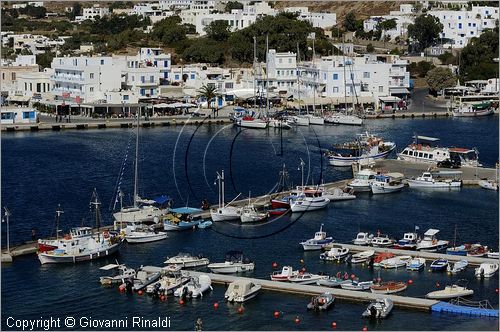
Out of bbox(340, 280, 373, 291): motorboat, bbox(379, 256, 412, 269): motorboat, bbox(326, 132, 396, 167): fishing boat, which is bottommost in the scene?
bbox(340, 280, 373, 291): motorboat

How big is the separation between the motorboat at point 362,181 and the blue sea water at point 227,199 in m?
0.34

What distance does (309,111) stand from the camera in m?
34.5

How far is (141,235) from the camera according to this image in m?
17.2

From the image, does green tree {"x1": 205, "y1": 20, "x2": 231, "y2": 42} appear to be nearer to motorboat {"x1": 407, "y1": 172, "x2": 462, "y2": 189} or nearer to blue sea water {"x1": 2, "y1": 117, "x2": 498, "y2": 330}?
blue sea water {"x1": 2, "y1": 117, "x2": 498, "y2": 330}

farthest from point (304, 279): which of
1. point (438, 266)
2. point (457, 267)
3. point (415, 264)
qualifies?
point (457, 267)

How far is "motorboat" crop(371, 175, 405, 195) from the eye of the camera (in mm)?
21516

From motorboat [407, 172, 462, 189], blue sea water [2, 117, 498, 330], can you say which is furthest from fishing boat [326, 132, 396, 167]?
motorboat [407, 172, 462, 189]

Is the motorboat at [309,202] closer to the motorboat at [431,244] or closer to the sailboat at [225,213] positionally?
the sailboat at [225,213]

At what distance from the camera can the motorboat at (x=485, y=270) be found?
15.4 meters

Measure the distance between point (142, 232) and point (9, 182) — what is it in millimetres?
5774

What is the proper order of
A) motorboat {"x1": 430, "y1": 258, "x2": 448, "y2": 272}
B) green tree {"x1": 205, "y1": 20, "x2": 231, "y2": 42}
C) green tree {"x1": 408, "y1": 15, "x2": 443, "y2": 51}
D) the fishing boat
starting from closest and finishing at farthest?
1. motorboat {"x1": 430, "y1": 258, "x2": 448, "y2": 272}
2. the fishing boat
3. green tree {"x1": 205, "y1": 20, "x2": 231, "y2": 42}
4. green tree {"x1": 408, "y1": 15, "x2": 443, "y2": 51}

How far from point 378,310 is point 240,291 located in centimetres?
167

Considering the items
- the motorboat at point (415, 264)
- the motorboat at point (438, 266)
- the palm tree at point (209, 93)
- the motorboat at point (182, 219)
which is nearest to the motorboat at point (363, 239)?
the motorboat at point (415, 264)

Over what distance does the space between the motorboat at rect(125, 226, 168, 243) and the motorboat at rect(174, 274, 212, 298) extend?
266 centimetres
